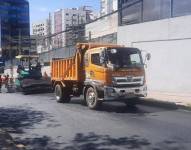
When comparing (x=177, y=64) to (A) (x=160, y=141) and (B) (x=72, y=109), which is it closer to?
(B) (x=72, y=109)

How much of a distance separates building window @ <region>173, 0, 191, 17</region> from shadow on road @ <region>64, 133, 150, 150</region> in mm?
13890

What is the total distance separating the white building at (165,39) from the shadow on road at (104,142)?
12.9 m

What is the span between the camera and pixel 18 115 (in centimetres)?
1723

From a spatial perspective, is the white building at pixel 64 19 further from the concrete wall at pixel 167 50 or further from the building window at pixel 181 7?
the building window at pixel 181 7

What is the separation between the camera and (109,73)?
1766cm

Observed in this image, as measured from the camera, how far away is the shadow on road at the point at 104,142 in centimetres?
1044

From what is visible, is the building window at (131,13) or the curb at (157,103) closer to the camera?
the curb at (157,103)

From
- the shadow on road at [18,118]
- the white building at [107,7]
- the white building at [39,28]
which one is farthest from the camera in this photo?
the white building at [39,28]

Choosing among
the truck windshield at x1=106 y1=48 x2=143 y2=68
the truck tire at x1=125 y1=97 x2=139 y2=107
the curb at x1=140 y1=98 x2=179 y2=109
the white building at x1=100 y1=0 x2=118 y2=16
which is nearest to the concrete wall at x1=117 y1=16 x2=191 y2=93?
the curb at x1=140 y1=98 x2=179 y2=109

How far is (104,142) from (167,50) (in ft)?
49.5

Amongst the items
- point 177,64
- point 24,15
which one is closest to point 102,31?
point 177,64

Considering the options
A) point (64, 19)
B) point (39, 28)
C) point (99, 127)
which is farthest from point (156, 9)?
point (39, 28)

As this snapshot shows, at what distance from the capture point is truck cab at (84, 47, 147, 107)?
17.7 m

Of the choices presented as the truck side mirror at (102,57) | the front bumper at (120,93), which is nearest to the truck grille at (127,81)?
the front bumper at (120,93)
